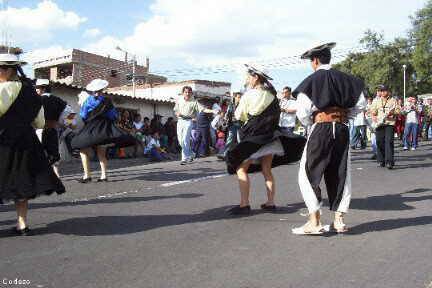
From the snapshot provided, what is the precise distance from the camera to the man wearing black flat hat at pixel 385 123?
11750 millimetres

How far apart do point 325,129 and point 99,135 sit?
549cm

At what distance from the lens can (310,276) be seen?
4164 mm

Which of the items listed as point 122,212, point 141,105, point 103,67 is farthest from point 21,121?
point 103,67

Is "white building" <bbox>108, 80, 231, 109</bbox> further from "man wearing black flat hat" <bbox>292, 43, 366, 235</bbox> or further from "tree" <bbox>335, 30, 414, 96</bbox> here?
"man wearing black flat hat" <bbox>292, 43, 366, 235</bbox>

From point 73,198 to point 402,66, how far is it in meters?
51.5

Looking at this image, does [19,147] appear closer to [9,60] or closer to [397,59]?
[9,60]

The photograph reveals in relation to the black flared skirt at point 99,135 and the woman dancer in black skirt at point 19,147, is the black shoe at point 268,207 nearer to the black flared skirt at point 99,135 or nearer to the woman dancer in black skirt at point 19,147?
the woman dancer in black skirt at point 19,147

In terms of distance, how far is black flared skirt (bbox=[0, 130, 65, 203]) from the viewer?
17.9ft

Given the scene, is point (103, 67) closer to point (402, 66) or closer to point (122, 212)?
point (402, 66)

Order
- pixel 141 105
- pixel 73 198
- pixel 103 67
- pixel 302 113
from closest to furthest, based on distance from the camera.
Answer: pixel 302 113 < pixel 73 198 < pixel 141 105 < pixel 103 67

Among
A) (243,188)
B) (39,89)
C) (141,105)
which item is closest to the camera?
(243,188)

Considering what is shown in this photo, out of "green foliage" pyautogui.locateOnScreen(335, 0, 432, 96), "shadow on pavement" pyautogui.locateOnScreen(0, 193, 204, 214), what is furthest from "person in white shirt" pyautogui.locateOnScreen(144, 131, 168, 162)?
"green foliage" pyautogui.locateOnScreen(335, 0, 432, 96)

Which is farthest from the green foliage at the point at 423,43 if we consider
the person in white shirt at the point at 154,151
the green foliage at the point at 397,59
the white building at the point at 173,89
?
the person in white shirt at the point at 154,151

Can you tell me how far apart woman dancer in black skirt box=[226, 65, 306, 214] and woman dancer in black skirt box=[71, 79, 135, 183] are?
3.89 metres
